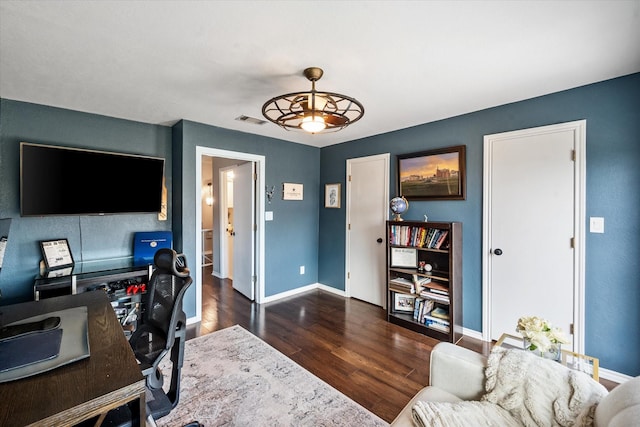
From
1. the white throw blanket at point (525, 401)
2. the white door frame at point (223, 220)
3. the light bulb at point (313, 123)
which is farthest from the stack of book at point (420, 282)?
the white door frame at point (223, 220)

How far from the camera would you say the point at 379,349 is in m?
2.75

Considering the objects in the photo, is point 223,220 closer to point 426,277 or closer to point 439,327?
point 426,277

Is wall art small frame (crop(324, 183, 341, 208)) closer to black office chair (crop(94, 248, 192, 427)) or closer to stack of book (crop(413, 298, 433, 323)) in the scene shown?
stack of book (crop(413, 298, 433, 323))

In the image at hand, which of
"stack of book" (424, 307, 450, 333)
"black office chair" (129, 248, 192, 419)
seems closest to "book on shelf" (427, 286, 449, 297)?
"stack of book" (424, 307, 450, 333)

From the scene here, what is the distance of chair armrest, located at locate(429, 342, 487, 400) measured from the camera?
4.56ft

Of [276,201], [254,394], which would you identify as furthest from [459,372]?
[276,201]

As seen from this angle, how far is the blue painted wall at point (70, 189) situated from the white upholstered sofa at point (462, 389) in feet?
10.6

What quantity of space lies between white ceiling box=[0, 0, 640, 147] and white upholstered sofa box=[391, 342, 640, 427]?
177 centimetres

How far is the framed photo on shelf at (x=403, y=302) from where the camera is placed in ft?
11.0

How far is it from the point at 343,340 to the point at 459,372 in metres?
1.65

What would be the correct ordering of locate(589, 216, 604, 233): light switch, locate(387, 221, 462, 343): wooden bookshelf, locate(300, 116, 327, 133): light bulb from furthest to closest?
locate(387, 221, 462, 343): wooden bookshelf, locate(589, 216, 604, 233): light switch, locate(300, 116, 327, 133): light bulb

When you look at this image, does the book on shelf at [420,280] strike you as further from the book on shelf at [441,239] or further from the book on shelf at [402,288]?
the book on shelf at [441,239]

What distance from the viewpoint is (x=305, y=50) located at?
1817 millimetres

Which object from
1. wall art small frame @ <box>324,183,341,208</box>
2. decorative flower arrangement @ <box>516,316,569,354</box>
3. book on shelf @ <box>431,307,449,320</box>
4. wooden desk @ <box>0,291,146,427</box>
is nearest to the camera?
wooden desk @ <box>0,291,146,427</box>
